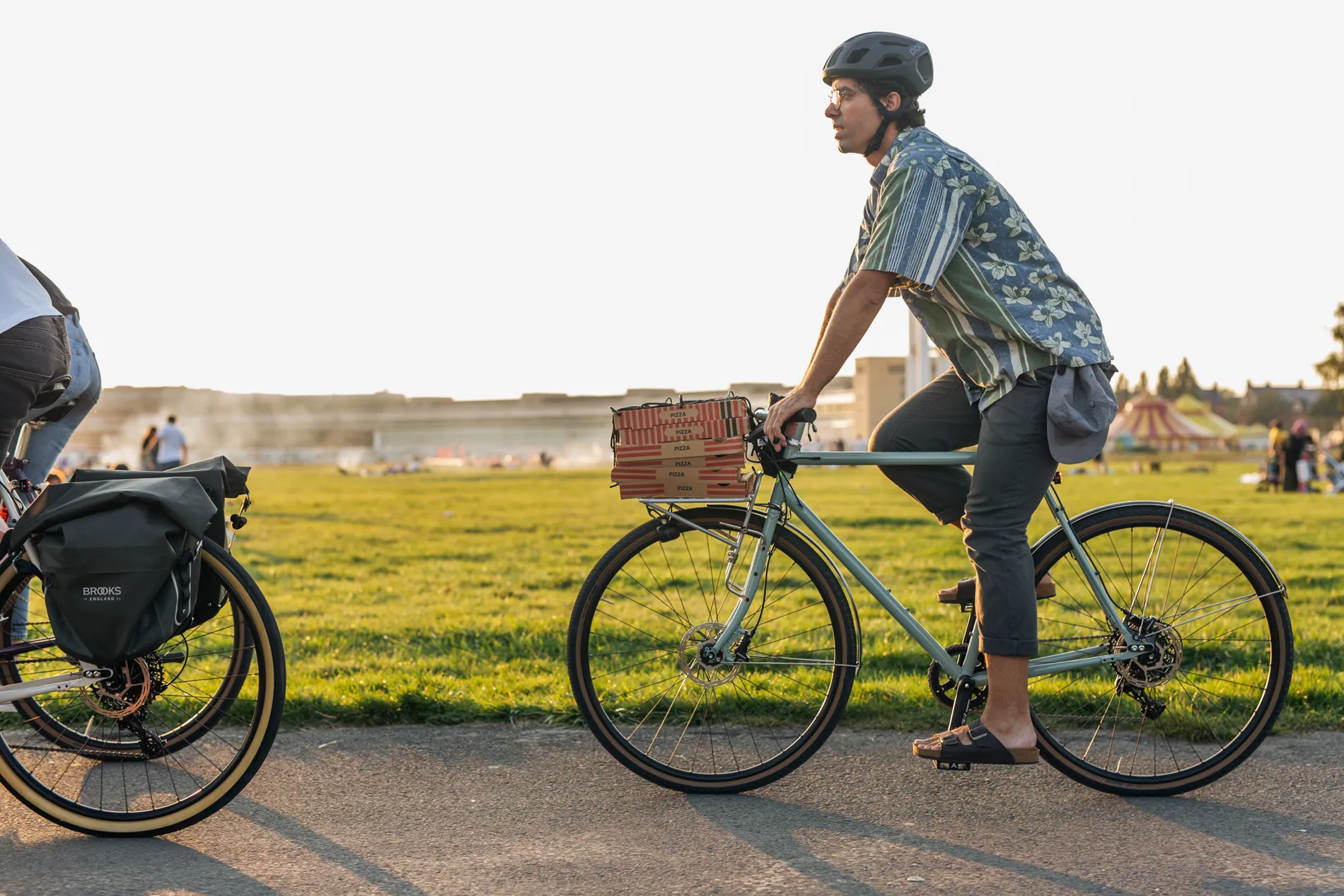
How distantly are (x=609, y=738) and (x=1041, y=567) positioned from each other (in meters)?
1.38

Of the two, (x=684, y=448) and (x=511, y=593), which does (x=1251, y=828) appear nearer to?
(x=684, y=448)

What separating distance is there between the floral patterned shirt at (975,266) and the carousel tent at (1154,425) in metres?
72.5

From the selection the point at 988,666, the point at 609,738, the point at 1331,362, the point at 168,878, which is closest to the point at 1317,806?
the point at 988,666

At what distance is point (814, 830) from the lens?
11.0 feet

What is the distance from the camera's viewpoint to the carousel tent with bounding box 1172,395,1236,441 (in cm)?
8575

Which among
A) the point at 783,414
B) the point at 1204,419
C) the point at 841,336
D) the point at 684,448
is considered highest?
the point at 1204,419

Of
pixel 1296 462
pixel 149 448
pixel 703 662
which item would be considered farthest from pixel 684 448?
pixel 1296 462

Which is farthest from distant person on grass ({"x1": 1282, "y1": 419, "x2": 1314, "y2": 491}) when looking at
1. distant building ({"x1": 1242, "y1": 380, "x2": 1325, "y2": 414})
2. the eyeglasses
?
distant building ({"x1": 1242, "y1": 380, "x2": 1325, "y2": 414})

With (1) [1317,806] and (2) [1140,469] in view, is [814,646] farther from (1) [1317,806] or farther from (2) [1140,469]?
(2) [1140,469]

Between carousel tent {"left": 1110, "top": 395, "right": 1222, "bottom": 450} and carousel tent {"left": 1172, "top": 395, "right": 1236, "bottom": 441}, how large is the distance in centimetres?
507

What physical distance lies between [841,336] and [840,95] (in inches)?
28.0

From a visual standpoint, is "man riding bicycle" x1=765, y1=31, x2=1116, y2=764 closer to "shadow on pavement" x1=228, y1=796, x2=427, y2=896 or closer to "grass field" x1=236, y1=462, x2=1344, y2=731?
"grass field" x1=236, y1=462, x2=1344, y2=731

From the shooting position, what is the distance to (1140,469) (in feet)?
143

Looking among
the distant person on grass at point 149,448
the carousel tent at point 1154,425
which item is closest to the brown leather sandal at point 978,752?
the distant person on grass at point 149,448
